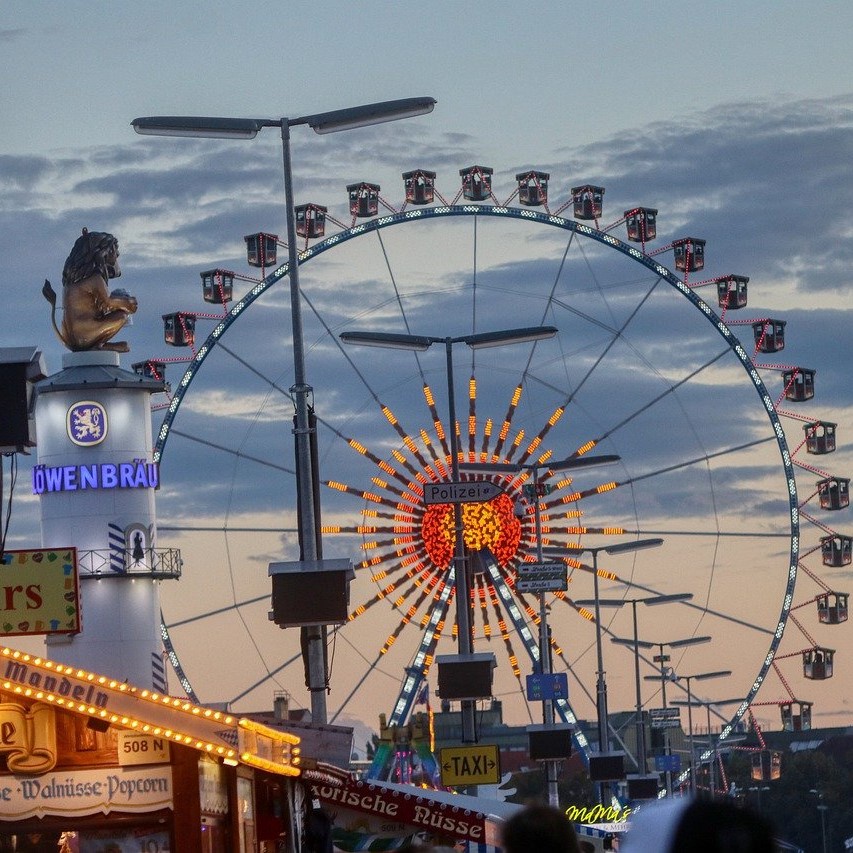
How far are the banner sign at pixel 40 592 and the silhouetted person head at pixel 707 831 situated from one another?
23503 millimetres

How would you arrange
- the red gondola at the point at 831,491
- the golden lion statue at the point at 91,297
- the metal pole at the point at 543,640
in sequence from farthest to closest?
1. the golden lion statue at the point at 91,297
2. the red gondola at the point at 831,491
3. the metal pole at the point at 543,640

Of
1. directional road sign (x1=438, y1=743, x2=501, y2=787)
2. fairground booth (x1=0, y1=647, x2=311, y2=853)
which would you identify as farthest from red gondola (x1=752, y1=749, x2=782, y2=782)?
fairground booth (x1=0, y1=647, x2=311, y2=853)

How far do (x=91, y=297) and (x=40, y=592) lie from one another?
4932 cm

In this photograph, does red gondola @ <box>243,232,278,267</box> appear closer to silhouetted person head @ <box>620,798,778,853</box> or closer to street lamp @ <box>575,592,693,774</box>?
street lamp @ <box>575,592,693,774</box>

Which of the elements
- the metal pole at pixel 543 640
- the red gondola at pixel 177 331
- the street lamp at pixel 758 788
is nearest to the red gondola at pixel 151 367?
the red gondola at pixel 177 331

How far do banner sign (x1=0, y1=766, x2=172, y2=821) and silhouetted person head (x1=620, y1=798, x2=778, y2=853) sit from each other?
14642 mm

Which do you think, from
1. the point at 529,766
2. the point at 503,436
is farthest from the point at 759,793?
the point at 503,436

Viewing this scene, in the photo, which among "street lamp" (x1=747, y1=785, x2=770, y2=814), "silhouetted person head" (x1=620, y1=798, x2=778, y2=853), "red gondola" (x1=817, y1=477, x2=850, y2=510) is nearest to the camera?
"silhouetted person head" (x1=620, y1=798, x2=778, y2=853)

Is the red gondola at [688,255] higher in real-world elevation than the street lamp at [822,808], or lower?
higher

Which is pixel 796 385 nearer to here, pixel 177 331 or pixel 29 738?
pixel 177 331

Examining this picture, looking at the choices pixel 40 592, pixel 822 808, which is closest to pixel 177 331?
pixel 40 592

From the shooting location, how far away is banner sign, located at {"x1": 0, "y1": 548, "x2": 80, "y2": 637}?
92.5ft

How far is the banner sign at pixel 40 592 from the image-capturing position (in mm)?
28188

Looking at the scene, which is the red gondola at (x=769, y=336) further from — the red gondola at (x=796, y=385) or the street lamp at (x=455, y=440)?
the street lamp at (x=455, y=440)
